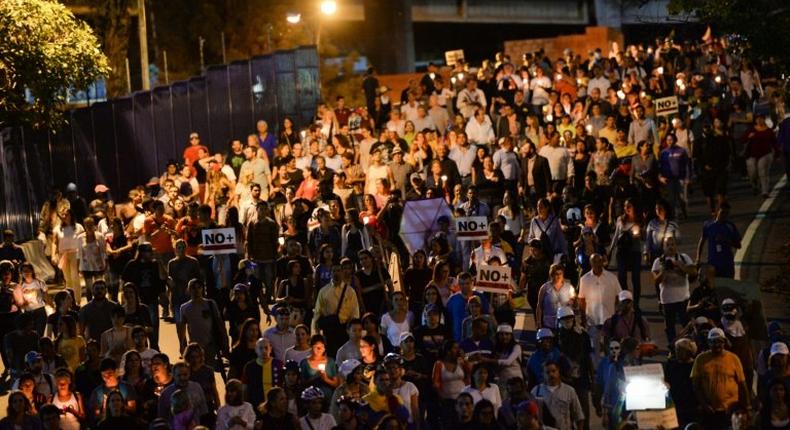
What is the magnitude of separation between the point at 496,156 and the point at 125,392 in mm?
12168

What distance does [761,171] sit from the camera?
30.8 m

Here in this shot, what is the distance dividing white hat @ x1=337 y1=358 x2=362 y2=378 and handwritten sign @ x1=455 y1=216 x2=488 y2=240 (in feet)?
16.0

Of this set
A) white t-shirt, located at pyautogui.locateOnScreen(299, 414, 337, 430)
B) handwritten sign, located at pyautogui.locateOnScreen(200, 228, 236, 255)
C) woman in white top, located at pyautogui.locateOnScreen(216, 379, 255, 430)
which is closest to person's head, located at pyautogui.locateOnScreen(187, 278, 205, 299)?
handwritten sign, located at pyautogui.locateOnScreen(200, 228, 236, 255)

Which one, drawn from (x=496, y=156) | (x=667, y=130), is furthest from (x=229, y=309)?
(x=667, y=130)

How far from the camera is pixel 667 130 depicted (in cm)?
3066

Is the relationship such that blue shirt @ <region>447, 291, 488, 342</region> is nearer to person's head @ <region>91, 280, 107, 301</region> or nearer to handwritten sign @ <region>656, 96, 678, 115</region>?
person's head @ <region>91, 280, 107, 301</region>

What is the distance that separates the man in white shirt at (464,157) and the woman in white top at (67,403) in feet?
39.9

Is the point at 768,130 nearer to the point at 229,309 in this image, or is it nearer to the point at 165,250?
the point at 165,250

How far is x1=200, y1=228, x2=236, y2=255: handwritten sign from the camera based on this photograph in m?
21.9

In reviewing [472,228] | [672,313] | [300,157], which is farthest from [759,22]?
[300,157]

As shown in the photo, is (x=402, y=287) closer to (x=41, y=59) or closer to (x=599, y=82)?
(x=41, y=59)

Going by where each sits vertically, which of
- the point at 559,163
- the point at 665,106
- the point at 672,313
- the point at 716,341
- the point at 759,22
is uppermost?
the point at 759,22

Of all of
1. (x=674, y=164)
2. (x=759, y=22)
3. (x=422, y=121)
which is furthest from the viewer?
(x=422, y=121)

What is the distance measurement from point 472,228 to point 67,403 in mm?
6391
